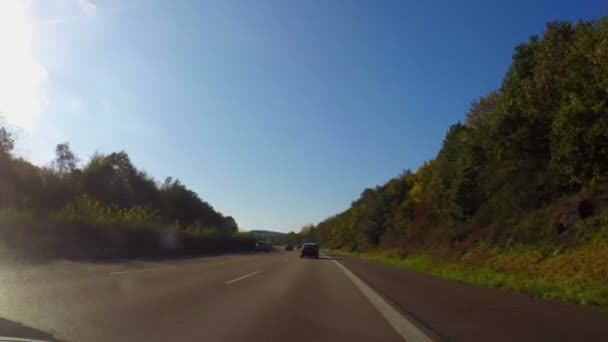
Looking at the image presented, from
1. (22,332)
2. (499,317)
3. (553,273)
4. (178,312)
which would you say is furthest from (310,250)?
(22,332)

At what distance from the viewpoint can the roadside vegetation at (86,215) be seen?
3142 cm

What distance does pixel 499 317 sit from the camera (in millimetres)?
11891

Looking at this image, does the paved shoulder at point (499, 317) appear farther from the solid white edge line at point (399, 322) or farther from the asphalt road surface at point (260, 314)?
the solid white edge line at point (399, 322)

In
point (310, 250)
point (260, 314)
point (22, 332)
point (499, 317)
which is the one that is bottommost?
point (499, 317)

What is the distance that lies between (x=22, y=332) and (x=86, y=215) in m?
34.8

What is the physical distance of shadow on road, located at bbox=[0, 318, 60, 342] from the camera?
24.5 ft

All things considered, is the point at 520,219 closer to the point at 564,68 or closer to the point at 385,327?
the point at 564,68

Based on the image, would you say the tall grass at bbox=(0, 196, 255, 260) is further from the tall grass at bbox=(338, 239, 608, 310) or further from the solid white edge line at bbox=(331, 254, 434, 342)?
the tall grass at bbox=(338, 239, 608, 310)

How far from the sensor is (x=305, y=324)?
419 inches

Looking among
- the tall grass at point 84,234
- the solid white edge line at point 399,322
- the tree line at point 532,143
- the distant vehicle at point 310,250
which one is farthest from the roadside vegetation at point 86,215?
the tree line at point 532,143

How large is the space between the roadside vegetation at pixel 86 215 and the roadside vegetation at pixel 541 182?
20.9 meters

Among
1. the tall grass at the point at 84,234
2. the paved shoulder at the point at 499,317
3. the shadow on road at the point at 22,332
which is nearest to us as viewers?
the shadow on road at the point at 22,332

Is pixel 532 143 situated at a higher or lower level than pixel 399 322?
higher

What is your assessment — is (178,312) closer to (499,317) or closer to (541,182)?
(499,317)
